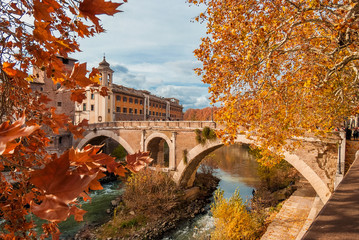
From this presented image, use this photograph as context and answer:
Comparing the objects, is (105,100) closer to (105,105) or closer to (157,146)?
(105,105)

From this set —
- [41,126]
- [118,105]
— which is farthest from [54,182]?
[118,105]

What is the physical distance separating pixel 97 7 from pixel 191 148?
57.0 ft

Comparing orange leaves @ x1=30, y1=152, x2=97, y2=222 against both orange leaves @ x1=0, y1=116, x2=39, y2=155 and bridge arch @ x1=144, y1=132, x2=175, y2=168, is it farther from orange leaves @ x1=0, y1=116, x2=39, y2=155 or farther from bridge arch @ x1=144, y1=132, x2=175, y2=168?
bridge arch @ x1=144, y1=132, x2=175, y2=168

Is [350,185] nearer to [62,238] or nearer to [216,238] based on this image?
[216,238]

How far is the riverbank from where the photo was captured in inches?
513

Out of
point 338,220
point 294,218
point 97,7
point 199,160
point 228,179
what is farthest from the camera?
point 228,179

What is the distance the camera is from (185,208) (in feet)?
55.6

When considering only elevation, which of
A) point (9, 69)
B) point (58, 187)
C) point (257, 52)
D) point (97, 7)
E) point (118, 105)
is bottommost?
point (58, 187)

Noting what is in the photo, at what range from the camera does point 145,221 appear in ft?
47.0

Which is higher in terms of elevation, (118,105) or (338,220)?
(118,105)

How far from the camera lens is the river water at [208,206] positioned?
13.6 metres

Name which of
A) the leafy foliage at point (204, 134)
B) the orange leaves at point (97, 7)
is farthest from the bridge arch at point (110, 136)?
the orange leaves at point (97, 7)

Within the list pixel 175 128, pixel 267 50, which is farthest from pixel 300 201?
pixel 267 50

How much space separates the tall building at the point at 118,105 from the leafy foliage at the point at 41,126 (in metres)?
21.3
